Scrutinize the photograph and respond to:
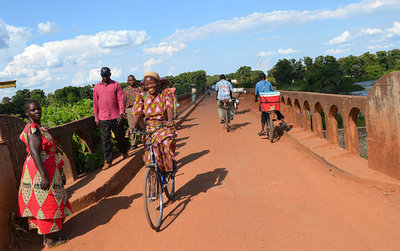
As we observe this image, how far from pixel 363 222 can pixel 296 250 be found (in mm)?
1038

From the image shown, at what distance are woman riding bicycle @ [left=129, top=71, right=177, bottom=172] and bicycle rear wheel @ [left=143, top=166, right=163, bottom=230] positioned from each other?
32 centimetres

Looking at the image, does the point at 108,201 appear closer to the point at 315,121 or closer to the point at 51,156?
the point at 51,156

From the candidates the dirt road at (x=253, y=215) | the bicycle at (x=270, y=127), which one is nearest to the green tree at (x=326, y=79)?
the bicycle at (x=270, y=127)

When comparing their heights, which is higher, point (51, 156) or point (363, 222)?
point (51, 156)

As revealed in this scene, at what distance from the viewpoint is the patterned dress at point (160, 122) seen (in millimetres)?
4676

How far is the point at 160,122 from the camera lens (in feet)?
15.6

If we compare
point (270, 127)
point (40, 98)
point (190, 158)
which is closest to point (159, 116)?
point (190, 158)

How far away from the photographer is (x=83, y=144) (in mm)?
7262

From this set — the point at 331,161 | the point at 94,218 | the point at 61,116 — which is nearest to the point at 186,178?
the point at 94,218

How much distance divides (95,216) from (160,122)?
162cm

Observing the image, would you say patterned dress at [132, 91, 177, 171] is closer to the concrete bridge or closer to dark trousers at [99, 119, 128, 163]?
the concrete bridge

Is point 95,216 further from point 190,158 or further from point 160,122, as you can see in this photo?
point 190,158

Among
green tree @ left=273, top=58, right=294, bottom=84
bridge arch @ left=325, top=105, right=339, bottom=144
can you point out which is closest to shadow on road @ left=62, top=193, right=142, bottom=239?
bridge arch @ left=325, top=105, right=339, bottom=144

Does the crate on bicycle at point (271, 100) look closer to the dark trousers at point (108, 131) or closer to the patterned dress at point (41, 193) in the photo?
the dark trousers at point (108, 131)
